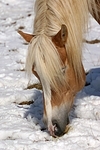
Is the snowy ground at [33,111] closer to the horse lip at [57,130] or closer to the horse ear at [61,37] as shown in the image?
the horse lip at [57,130]

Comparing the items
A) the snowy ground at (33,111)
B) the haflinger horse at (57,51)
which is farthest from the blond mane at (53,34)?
the snowy ground at (33,111)

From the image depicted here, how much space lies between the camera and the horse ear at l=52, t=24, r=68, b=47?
3387 millimetres

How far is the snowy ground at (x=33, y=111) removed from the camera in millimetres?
3822

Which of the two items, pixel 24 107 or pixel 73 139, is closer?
pixel 73 139

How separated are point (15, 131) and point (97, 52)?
8.06ft

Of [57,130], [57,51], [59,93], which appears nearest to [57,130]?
[57,130]

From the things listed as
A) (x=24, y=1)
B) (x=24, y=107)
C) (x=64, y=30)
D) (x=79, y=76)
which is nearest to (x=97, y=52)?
(x=24, y=107)

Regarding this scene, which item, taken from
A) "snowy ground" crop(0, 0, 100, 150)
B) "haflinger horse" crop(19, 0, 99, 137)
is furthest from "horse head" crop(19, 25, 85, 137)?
"snowy ground" crop(0, 0, 100, 150)

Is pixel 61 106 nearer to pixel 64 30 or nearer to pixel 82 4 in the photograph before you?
pixel 64 30

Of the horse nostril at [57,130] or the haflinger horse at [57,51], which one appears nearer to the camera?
the haflinger horse at [57,51]

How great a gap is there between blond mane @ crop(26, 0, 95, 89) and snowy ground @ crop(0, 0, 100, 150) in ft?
0.89

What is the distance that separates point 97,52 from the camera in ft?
20.2

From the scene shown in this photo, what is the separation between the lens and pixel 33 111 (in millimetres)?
4551

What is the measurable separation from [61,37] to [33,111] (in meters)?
1.34
